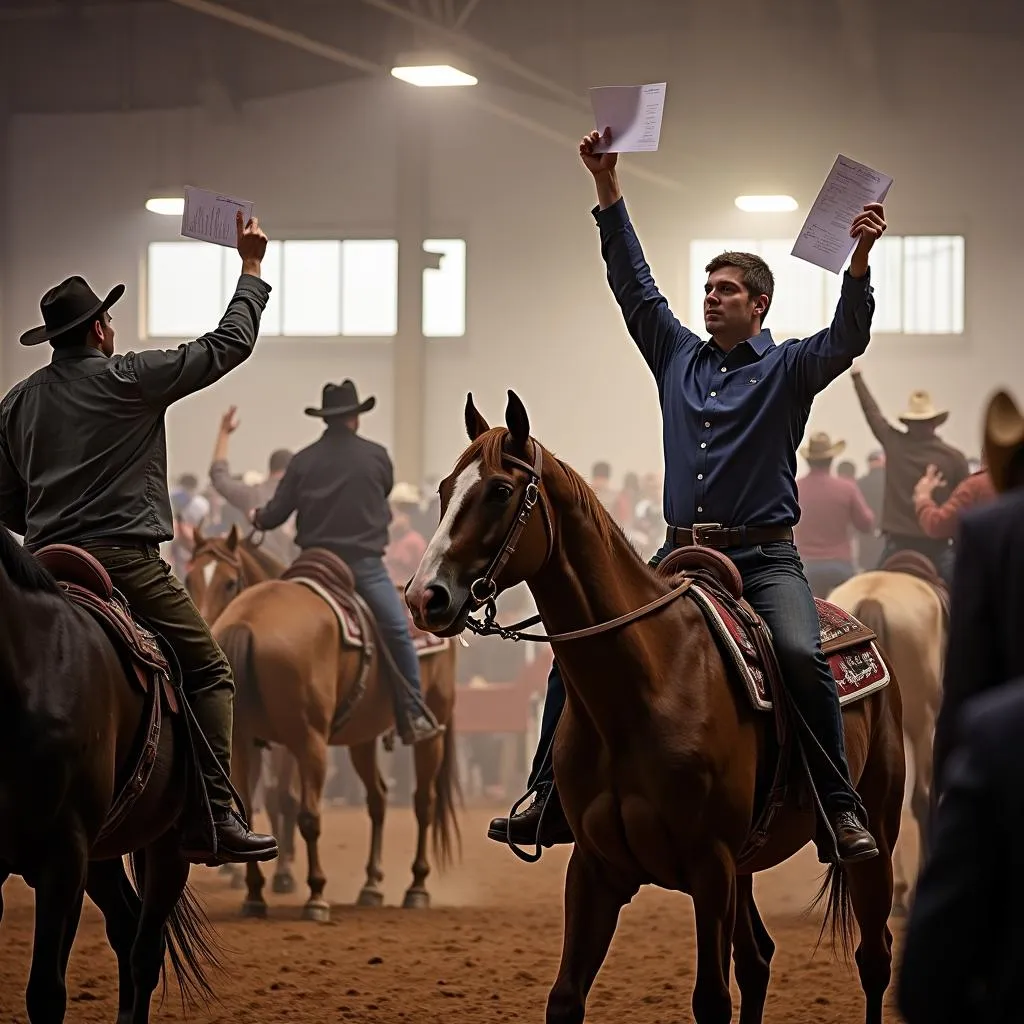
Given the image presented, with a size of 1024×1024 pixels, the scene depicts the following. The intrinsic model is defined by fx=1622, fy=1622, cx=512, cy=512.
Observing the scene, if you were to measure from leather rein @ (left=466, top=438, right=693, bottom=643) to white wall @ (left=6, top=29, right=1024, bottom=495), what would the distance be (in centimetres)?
1288

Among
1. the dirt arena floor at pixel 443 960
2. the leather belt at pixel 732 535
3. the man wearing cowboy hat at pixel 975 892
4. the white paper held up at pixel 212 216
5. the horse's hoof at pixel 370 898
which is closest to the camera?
the man wearing cowboy hat at pixel 975 892

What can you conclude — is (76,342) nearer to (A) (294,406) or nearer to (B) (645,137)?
(B) (645,137)

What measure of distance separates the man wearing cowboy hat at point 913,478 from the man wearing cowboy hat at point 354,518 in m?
2.70

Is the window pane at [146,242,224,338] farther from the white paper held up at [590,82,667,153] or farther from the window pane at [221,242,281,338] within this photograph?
the white paper held up at [590,82,667,153]

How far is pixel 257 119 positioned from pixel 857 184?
13.7m

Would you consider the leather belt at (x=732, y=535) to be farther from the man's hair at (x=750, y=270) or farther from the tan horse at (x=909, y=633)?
the tan horse at (x=909, y=633)

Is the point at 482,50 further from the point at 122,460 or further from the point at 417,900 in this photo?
the point at 122,460

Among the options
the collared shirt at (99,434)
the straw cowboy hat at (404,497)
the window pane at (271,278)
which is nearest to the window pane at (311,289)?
the window pane at (271,278)

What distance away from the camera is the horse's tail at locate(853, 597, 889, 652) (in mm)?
7855

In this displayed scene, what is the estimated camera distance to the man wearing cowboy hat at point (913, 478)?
346 inches

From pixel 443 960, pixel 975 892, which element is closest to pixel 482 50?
pixel 443 960

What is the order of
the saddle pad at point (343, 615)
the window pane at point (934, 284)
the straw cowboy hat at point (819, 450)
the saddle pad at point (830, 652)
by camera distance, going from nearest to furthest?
the saddle pad at point (830, 652), the saddle pad at point (343, 615), the straw cowboy hat at point (819, 450), the window pane at point (934, 284)

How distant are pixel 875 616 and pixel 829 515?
1816 millimetres

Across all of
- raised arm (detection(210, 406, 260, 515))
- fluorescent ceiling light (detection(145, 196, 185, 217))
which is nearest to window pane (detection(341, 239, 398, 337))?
fluorescent ceiling light (detection(145, 196, 185, 217))
